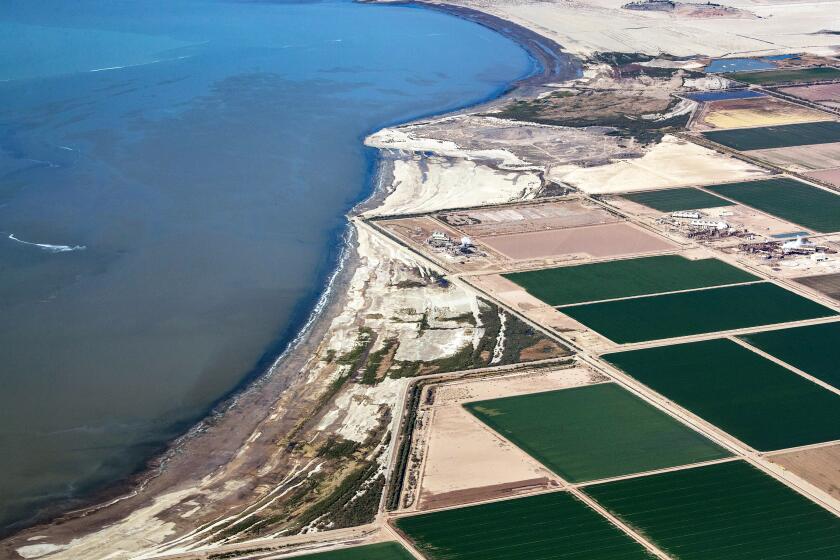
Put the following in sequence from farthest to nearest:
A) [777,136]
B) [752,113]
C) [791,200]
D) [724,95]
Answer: [724,95] → [752,113] → [777,136] → [791,200]

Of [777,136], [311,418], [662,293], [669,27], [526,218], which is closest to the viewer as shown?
[311,418]

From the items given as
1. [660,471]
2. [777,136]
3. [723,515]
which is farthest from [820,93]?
[723,515]

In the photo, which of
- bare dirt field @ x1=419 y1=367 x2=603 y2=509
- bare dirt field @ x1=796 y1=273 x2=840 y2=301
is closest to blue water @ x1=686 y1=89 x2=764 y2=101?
bare dirt field @ x1=796 y1=273 x2=840 y2=301

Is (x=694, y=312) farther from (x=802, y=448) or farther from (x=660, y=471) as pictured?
(x=660, y=471)

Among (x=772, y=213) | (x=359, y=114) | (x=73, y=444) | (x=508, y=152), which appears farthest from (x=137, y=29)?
(x=73, y=444)

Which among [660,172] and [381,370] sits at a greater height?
[660,172]

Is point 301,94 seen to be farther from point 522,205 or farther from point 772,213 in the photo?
point 772,213
